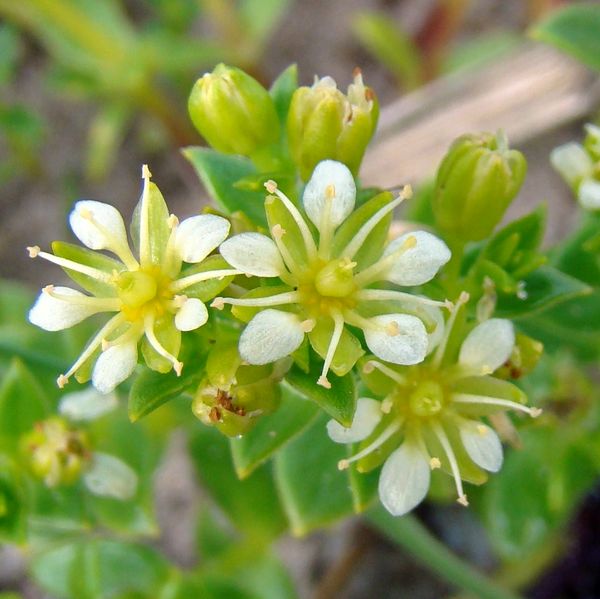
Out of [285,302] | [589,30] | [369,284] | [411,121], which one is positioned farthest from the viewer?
[411,121]

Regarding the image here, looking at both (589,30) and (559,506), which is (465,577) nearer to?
(559,506)

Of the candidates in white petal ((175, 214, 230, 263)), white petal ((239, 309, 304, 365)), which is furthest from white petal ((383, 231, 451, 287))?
white petal ((175, 214, 230, 263))

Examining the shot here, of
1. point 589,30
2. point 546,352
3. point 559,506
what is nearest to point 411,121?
point 589,30

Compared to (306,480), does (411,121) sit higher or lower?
higher

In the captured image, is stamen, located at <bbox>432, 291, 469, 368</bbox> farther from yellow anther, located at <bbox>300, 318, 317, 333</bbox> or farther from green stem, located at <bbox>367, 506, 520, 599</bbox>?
green stem, located at <bbox>367, 506, 520, 599</bbox>

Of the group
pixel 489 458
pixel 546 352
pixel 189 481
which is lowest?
pixel 189 481

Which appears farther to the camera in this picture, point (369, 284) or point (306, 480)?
point (306, 480)

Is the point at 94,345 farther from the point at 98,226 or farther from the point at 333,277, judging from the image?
the point at 333,277
